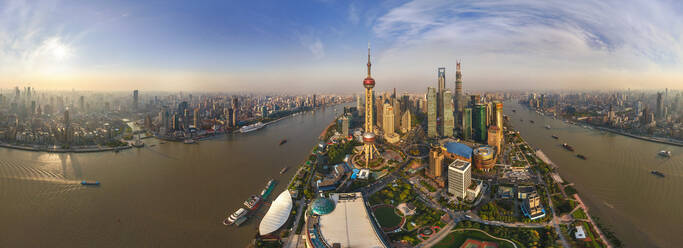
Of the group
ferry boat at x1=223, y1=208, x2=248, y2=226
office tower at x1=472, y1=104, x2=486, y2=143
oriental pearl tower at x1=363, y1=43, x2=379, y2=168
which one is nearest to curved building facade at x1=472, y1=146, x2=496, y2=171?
oriental pearl tower at x1=363, y1=43, x2=379, y2=168

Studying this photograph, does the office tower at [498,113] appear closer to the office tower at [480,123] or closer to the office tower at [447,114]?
the office tower at [480,123]

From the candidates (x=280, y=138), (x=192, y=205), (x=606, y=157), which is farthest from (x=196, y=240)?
(x=606, y=157)

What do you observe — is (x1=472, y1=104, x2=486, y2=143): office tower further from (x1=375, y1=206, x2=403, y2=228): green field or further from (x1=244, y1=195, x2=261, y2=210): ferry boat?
(x1=244, y1=195, x2=261, y2=210): ferry boat

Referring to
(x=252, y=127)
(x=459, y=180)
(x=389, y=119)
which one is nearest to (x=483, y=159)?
(x=459, y=180)

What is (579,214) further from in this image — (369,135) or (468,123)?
(468,123)

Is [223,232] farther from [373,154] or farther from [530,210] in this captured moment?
[530,210]

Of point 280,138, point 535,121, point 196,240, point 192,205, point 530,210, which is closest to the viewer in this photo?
point 196,240
